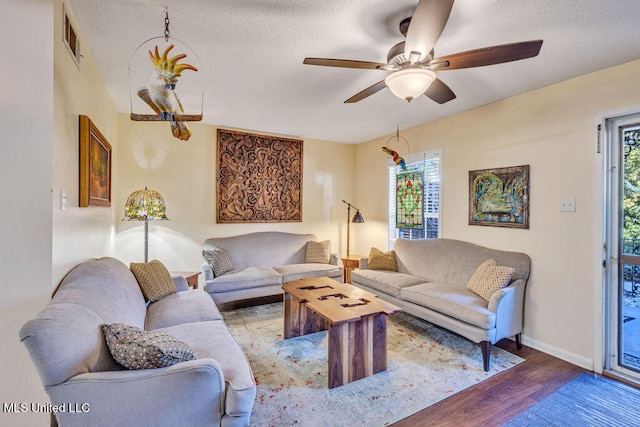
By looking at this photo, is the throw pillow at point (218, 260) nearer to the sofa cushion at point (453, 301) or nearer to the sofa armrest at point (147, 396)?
the sofa cushion at point (453, 301)

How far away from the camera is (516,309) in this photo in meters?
2.67

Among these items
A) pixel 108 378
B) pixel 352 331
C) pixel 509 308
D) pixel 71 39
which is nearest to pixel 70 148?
pixel 71 39

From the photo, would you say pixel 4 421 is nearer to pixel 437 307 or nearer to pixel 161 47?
pixel 161 47

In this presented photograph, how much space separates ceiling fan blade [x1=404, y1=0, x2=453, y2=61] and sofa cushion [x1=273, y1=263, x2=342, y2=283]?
9.85ft

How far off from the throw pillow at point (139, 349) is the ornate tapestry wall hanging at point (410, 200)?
348cm

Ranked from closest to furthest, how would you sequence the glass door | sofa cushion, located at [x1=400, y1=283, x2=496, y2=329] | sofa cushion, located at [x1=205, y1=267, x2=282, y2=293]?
the glass door, sofa cushion, located at [x1=400, y1=283, x2=496, y2=329], sofa cushion, located at [x1=205, y1=267, x2=282, y2=293]

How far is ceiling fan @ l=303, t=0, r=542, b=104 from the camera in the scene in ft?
4.37

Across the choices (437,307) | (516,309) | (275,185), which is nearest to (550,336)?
(516,309)

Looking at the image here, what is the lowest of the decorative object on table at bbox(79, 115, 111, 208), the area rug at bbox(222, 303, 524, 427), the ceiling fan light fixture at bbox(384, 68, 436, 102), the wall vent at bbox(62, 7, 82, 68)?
the area rug at bbox(222, 303, 524, 427)

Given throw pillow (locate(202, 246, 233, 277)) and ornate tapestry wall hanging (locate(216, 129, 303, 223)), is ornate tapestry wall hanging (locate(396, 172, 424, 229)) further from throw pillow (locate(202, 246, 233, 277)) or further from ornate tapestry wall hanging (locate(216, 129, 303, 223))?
throw pillow (locate(202, 246, 233, 277))

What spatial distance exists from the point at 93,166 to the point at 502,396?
11.6ft

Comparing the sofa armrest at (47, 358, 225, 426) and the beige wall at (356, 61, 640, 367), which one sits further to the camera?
the beige wall at (356, 61, 640, 367)

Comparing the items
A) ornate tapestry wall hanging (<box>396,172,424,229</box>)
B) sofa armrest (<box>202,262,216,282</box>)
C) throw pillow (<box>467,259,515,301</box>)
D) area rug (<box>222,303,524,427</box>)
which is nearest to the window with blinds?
ornate tapestry wall hanging (<box>396,172,424,229</box>)

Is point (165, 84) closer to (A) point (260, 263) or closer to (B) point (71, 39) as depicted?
(B) point (71, 39)
